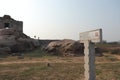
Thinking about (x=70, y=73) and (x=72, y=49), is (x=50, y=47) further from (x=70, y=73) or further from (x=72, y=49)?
(x=70, y=73)

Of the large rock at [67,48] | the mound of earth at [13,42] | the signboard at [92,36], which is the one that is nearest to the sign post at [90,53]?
the signboard at [92,36]

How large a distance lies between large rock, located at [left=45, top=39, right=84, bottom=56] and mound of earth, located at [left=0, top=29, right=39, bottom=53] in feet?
12.2

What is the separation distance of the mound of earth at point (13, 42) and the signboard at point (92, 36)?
20.0 meters

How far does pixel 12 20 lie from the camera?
39906mm

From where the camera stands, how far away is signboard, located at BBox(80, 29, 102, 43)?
714 centimetres

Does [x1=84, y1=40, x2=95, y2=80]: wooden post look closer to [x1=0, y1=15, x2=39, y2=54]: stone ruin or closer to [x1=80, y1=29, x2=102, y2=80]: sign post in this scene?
[x1=80, y1=29, x2=102, y2=80]: sign post

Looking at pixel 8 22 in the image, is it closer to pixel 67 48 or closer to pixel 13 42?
pixel 13 42

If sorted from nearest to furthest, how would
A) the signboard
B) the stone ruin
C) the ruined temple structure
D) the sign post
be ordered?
the signboard → the sign post → the stone ruin → the ruined temple structure

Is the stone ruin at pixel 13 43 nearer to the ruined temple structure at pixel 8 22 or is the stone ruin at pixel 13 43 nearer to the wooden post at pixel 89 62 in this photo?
the ruined temple structure at pixel 8 22

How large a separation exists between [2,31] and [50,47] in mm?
8144

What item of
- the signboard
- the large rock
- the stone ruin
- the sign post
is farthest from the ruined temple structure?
the sign post

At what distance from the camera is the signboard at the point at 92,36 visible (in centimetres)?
714

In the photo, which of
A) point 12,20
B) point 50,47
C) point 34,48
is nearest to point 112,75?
point 50,47

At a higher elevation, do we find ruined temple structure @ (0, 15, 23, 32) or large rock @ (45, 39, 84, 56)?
ruined temple structure @ (0, 15, 23, 32)
